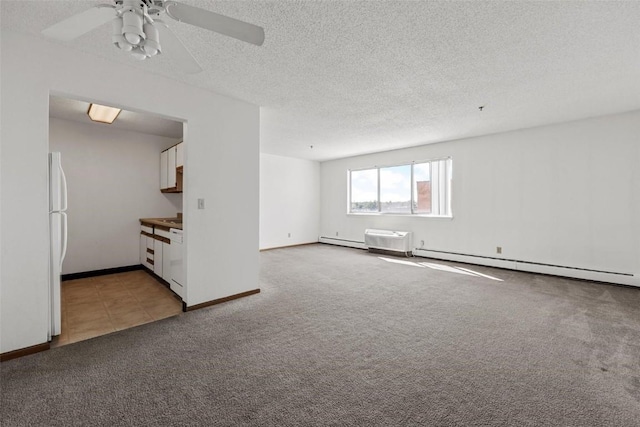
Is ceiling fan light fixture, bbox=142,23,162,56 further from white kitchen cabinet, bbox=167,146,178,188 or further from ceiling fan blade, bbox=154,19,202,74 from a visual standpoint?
white kitchen cabinet, bbox=167,146,178,188

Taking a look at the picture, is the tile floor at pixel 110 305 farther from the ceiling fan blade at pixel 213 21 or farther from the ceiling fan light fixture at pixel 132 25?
the ceiling fan blade at pixel 213 21

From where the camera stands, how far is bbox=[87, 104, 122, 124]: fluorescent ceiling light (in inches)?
143

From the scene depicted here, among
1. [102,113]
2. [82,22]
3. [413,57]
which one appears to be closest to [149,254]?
[102,113]

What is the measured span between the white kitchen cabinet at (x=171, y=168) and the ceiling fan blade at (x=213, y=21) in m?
3.47

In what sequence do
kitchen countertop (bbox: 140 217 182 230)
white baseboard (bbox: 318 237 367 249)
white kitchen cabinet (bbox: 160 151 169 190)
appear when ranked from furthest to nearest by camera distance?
white baseboard (bbox: 318 237 367 249), white kitchen cabinet (bbox: 160 151 169 190), kitchen countertop (bbox: 140 217 182 230)

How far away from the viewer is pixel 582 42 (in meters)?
2.26

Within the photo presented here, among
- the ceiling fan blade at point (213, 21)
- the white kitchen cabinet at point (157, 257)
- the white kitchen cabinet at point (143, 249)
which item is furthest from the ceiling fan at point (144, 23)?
the white kitchen cabinet at point (143, 249)

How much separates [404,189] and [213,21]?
567cm

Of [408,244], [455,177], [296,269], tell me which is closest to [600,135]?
[455,177]

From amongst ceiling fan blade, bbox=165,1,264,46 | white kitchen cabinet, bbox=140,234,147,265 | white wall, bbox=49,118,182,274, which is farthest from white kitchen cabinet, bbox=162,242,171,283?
ceiling fan blade, bbox=165,1,264,46

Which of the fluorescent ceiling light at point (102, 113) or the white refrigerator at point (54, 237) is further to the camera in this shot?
the fluorescent ceiling light at point (102, 113)

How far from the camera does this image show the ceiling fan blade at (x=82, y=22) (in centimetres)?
143

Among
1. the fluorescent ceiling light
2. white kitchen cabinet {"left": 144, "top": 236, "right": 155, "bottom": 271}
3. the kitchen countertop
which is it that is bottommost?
white kitchen cabinet {"left": 144, "top": 236, "right": 155, "bottom": 271}

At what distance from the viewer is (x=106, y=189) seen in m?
4.68
